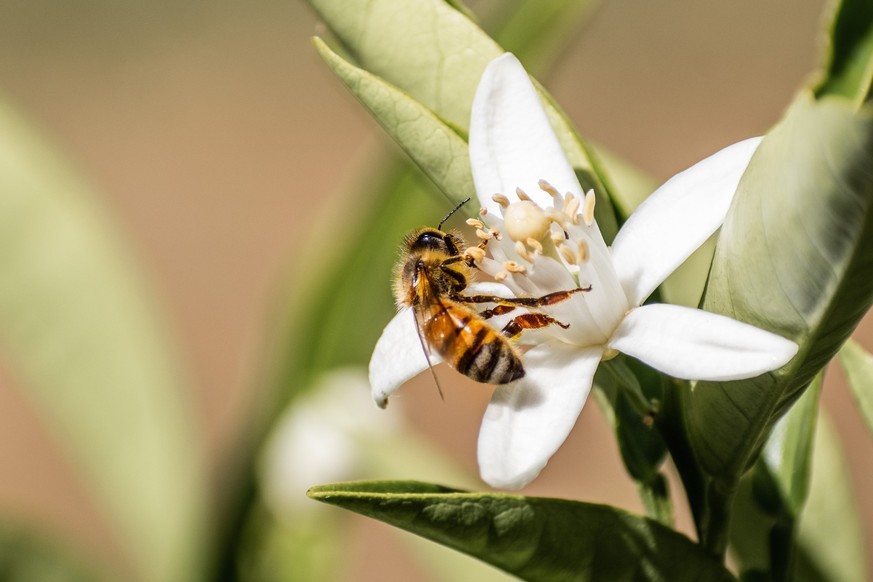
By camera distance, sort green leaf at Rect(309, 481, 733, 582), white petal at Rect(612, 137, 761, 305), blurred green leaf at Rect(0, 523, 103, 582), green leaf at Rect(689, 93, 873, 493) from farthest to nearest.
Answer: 1. blurred green leaf at Rect(0, 523, 103, 582)
2. white petal at Rect(612, 137, 761, 305)
3. green leaf at Rect(309, 481, 733, 582)
4. green leaf at Rect(689, 93, 873, 493)

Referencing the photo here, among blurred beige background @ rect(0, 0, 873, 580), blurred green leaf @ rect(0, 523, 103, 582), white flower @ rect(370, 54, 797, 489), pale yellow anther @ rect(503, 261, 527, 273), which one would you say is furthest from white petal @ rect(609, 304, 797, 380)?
blurred beige background @ rect(0, 0, 873, 580)

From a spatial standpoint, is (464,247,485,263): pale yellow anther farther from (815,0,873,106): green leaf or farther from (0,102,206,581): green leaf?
(0,102,206,581): green leaf

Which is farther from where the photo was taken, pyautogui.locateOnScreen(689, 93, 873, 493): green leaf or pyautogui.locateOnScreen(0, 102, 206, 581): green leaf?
pyautogui.locateOnScreen(0, 102, 206, 581): green leaf

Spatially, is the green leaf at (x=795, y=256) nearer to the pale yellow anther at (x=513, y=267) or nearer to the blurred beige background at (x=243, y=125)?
the pale yellow anther at (x=513, y=267)

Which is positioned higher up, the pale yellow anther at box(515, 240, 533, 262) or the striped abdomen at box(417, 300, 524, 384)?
the pale yellow anther at box(515, 240, 533, 262)

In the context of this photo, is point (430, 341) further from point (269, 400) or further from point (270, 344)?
point (270, 344)

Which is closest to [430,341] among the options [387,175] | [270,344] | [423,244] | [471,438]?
[423,244]
